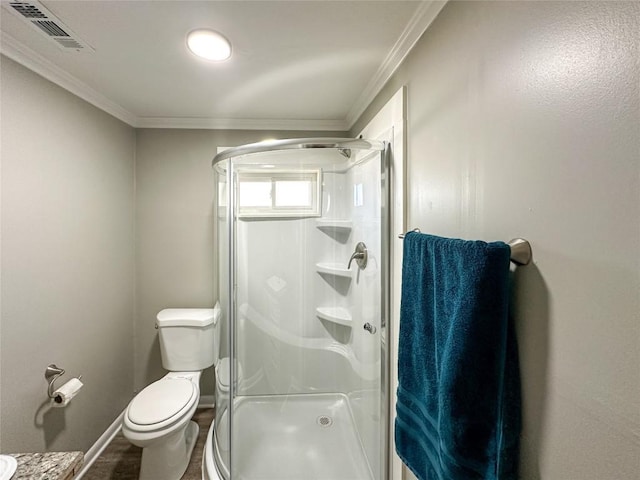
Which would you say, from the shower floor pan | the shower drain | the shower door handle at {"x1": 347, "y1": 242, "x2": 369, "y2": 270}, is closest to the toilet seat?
the shower floor pan

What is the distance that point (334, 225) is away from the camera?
1.61m

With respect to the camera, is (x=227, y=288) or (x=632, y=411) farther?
(x=227, y=288)

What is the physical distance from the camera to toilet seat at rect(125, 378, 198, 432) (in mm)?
1440

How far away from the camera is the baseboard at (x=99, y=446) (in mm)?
1665

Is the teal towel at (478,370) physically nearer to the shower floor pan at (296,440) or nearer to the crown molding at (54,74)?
the shower floor pan at (296,440)

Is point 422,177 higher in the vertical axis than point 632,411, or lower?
higher

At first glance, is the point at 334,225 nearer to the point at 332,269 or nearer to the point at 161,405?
the point at 332,269

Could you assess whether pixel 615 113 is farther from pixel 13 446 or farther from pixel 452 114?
pixel 13 446

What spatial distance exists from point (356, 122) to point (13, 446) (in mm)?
2545

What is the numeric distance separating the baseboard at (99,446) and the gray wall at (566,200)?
2.29 m

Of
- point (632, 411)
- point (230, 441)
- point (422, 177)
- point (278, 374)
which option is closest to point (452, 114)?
point (422, 177)

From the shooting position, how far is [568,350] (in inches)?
20.8

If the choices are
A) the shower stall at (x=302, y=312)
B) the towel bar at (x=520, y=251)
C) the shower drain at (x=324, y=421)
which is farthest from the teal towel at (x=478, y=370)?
the shower drain at (x=324, y=421)

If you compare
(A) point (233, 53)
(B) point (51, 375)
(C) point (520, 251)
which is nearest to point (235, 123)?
(A) point (233, 53)
